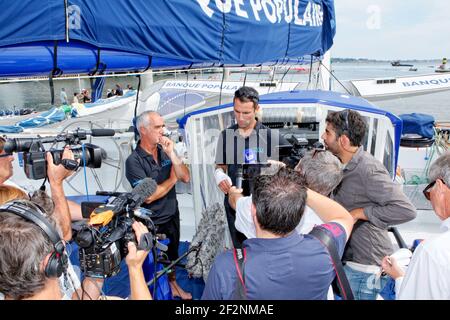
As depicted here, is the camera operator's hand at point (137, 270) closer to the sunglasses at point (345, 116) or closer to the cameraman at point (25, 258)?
the cameraman at point (25, 258)

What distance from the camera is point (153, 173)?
2.76m

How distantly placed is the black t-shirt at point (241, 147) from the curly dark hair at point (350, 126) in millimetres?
653

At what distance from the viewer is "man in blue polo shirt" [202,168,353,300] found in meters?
1.27

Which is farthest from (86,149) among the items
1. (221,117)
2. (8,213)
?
(221,117)

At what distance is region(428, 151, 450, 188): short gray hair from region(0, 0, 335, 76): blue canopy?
142cm

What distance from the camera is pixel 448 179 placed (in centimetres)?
135

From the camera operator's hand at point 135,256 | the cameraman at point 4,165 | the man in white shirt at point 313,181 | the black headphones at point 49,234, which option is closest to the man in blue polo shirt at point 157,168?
the cameraman at point 4,165

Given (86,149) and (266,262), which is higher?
(86,149)

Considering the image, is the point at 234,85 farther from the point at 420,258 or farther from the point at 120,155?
the point at 420,258

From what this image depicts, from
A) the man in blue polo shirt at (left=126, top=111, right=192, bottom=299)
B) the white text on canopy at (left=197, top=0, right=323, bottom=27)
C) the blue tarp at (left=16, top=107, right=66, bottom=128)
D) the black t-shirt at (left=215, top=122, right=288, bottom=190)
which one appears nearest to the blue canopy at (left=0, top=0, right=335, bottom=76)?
the white text on canopy at (left=197, top=0, right=323, bottom=27)

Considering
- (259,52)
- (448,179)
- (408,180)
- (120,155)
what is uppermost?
(259,52)

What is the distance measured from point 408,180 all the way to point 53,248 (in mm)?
5614

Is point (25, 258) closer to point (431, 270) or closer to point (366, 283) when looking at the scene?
point (431, 270)
